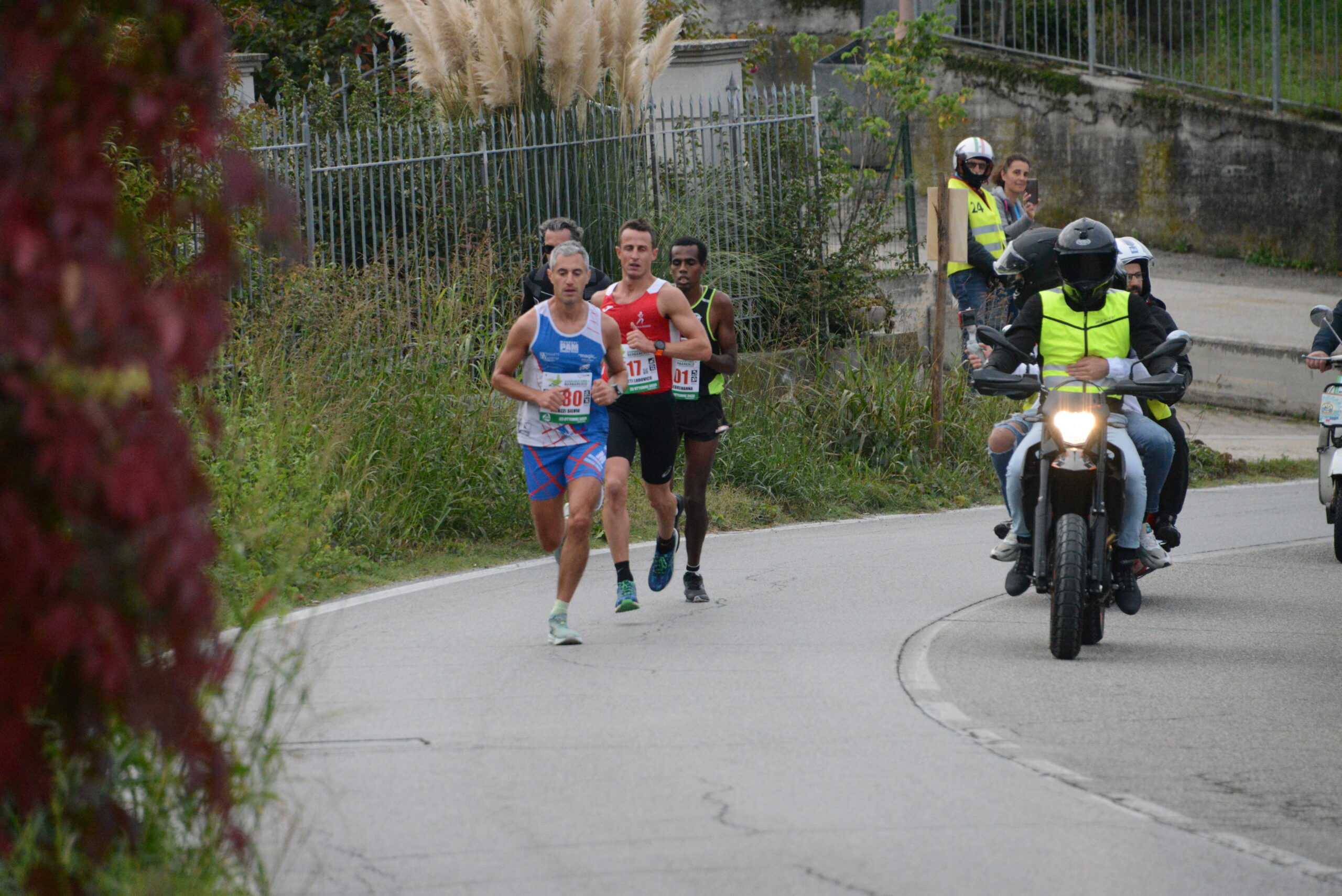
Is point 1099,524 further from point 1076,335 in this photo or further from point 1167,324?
point 1167,324

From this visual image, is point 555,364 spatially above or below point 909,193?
below

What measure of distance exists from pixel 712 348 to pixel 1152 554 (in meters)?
2.60

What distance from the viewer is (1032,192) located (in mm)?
15945

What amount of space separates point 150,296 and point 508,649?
211 inches

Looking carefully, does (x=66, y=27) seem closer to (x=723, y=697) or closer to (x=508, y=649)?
(x=723, y=697)

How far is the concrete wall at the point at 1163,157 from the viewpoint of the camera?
2288 centimetres

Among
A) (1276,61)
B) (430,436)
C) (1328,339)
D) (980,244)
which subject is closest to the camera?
(1328,339)

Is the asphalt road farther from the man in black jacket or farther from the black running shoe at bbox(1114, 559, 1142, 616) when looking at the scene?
the man in black jacket

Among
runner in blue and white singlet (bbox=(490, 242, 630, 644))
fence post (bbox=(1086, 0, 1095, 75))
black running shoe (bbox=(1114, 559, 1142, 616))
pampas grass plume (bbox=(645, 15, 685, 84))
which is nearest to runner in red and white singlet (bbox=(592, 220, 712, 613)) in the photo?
runner in blue and white singlet (bbox=(490, 242, 630, 644))

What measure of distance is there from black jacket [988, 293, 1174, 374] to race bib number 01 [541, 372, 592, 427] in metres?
1.97

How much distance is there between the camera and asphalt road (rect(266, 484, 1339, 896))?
4.92 m

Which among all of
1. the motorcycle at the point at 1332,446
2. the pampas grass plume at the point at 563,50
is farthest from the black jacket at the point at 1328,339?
the pampas grass plume at the point at 563,50

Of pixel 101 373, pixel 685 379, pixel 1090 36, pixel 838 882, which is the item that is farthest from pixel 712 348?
pixel 1090 36

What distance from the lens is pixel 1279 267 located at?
918 inches
